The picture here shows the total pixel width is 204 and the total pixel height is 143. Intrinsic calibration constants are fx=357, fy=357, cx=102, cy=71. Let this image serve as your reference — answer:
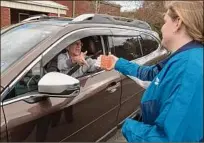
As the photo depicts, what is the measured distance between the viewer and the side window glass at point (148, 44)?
514 centimetres

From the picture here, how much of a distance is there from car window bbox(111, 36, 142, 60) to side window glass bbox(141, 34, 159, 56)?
0.52 feet

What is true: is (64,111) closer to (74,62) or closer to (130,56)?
(74,62)

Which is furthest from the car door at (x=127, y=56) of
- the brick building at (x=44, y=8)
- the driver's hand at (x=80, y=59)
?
the brick building at (x=44, y=8)

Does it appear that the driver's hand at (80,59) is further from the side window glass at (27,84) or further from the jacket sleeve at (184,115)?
the jacket sleeve at (184,115)

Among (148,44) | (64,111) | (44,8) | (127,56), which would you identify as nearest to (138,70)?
(64,111)

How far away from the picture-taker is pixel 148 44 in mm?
5340

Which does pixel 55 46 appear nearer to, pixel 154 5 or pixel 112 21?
pixel 112 21

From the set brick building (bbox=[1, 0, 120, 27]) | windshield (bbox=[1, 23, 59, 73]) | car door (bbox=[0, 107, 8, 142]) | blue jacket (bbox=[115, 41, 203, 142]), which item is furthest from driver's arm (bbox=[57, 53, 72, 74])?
brick building (bbox=[1, 0, 120, 27])

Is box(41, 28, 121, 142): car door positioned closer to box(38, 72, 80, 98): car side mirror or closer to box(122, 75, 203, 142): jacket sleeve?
box(38, 72, 80, 98): car side mirror

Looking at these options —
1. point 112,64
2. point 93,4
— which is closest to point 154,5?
point 93,4

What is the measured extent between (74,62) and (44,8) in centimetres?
1885

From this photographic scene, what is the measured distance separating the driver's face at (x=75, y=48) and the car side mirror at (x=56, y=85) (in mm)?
787

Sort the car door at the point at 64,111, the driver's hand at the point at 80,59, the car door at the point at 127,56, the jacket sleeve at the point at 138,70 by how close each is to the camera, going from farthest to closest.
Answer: the car door at the point at 127,56
the driver's hand at the point at 80,59
the jacket sleeve at the point at 138,70
the car door at the point at 64,111

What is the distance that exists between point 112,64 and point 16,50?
0.82 m
